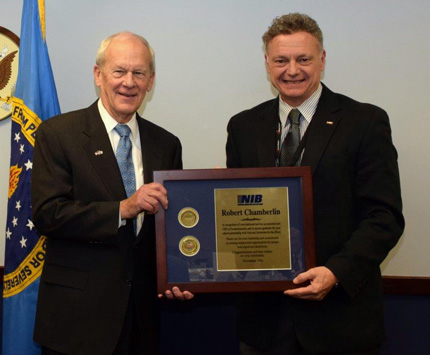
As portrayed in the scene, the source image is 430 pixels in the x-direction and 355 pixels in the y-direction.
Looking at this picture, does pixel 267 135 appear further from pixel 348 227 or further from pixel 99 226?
pixel 99 226

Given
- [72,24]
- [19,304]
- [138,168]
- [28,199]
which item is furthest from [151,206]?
[72,24]

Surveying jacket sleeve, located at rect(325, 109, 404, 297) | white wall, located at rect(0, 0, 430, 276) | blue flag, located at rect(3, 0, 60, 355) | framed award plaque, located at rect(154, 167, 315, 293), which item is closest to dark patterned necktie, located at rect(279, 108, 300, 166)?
framed award plaque, located at rect(154, 167, 315, 293)

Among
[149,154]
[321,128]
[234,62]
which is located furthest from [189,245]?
[234,62]

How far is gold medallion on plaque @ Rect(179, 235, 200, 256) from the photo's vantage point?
2039 mm

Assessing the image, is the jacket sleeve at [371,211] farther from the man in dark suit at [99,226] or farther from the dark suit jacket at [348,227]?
the man in dark suit at [99,226]

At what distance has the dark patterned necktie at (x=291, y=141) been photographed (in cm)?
211

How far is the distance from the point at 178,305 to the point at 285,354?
1026 mm

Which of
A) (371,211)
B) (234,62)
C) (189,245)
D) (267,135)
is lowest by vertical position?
(189,245)

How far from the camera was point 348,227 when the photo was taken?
2064 millimetres

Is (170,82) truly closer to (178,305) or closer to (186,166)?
(186,166)

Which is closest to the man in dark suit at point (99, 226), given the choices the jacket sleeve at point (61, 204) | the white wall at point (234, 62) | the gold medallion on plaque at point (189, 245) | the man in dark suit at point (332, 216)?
the jacket sleeve at point (61, 204)

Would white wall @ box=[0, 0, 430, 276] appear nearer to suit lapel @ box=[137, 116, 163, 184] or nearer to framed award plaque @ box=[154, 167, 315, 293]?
suit lapel @ box=[137, 116, 163, 184]

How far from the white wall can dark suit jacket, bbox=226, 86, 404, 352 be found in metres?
0.92

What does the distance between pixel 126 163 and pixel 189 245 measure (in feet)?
1.51
